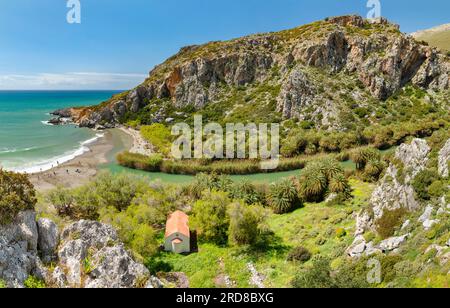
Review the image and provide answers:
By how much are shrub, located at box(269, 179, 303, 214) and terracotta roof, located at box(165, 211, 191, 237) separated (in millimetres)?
13255

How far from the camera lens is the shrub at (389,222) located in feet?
84.5

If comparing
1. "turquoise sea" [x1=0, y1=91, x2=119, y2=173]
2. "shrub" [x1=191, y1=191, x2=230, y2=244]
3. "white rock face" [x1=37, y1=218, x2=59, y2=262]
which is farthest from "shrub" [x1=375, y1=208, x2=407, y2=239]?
"turquoise sea" [x1=0, y1=91, x2=119, y2=173]

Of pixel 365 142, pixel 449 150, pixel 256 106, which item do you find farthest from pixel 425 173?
pixel 256 106

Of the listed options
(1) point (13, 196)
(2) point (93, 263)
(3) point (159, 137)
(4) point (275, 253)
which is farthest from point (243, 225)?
(3) point (159, 137)

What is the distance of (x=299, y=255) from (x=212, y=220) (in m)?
9.49

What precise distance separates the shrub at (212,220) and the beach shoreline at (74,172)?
2758 centimetres

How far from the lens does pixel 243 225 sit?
3108cm

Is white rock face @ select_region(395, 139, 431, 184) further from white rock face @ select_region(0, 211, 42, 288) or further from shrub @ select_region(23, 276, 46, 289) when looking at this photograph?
white rock face @ select_region(0, 211, 42, 288)

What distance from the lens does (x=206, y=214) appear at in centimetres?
3316

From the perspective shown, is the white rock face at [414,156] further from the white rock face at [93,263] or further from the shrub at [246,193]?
the white rock face at [93,263]

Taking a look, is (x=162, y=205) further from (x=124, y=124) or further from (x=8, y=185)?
(x=124, y=124)

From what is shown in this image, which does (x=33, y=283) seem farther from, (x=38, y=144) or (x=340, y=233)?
(x=38, y=144)
